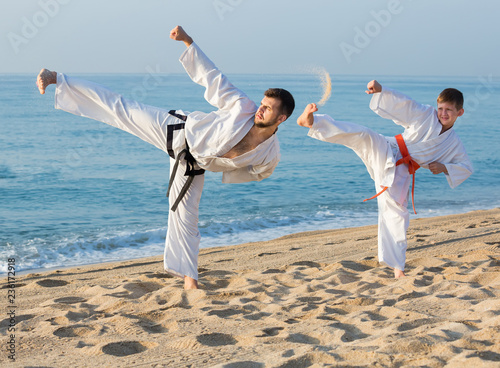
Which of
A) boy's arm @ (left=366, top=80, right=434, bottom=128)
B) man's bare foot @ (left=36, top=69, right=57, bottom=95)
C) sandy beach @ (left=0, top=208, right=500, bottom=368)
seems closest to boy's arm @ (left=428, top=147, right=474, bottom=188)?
boy's arm @ (left=366, top=80, right=434, bottom=128)

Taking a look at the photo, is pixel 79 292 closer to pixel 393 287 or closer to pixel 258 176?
pixel 258 176

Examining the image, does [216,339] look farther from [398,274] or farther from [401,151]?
[401,151]

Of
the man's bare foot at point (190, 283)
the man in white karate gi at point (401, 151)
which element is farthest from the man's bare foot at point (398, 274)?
the man's bare foot at point (190, 283)

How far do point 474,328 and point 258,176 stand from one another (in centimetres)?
203

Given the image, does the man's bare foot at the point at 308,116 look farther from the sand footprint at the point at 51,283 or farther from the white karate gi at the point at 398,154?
the sand footprint at the point at 51,283

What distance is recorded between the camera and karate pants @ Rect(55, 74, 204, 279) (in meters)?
4.51

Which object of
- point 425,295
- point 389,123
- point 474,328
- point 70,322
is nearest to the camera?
point 474,328

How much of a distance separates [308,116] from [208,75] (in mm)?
873

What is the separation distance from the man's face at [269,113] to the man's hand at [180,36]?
2.71ft

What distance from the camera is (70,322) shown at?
375 cm

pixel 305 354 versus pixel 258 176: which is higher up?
pixel 258 176

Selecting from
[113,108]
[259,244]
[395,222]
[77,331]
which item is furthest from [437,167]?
[77,331]

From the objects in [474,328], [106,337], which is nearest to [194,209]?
[106,337]

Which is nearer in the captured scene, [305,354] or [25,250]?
[305,354]
